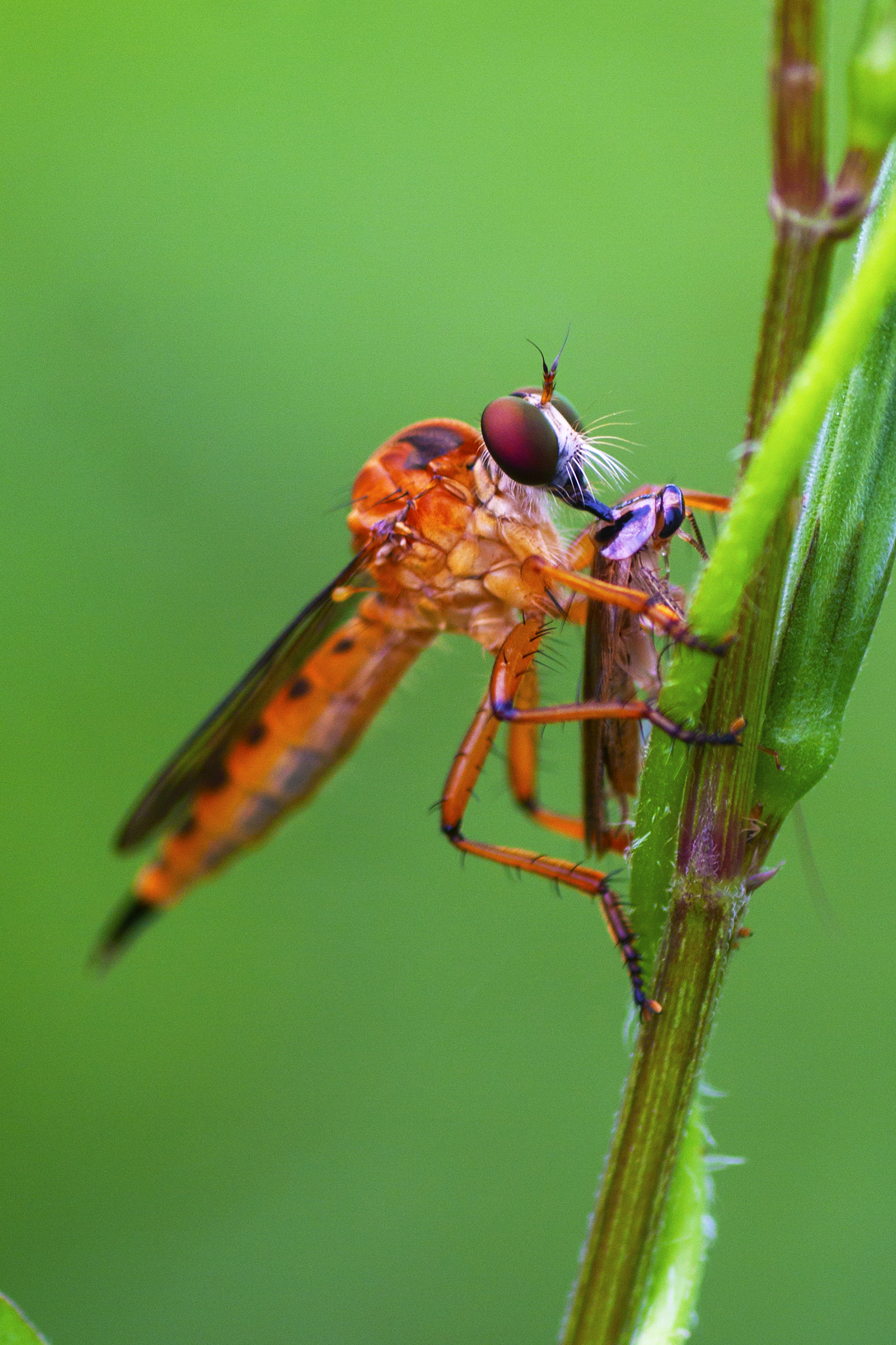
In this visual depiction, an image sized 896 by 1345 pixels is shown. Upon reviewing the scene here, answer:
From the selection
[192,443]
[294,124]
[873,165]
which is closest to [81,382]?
[192,443]

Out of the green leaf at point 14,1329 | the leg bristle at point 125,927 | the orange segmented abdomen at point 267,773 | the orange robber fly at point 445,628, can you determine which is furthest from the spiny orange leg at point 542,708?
the leg bristle at point 125,927

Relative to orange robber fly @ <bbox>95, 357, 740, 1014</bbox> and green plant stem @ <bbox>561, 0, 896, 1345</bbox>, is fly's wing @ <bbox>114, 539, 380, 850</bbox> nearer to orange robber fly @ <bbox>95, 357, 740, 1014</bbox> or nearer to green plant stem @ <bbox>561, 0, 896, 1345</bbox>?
orange robber fly @ <bbox>95, 357, 740, 1014</bbox>

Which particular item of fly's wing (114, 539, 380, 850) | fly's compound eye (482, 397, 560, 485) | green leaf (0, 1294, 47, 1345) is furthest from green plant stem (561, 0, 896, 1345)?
fly's wing (114, 539, 380, 850)

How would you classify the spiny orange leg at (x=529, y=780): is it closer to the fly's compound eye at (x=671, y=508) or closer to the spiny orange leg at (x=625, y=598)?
the spiny orange leg at (x=625, y=598)

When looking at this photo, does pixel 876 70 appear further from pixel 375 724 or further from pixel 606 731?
pixel 375 724

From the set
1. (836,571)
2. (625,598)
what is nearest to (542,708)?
(625,598)

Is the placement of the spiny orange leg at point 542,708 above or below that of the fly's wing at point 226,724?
above

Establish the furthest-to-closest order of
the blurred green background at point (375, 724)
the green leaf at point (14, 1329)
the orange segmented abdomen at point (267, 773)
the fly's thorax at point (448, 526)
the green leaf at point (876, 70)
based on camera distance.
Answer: the blurred green background at point (375, 724), the orange segmented abdomen at point (267, 773), the fly's thorax at point (448, 526), the green leaf at point (14, 1329), the green leaf at point (876, 70)
